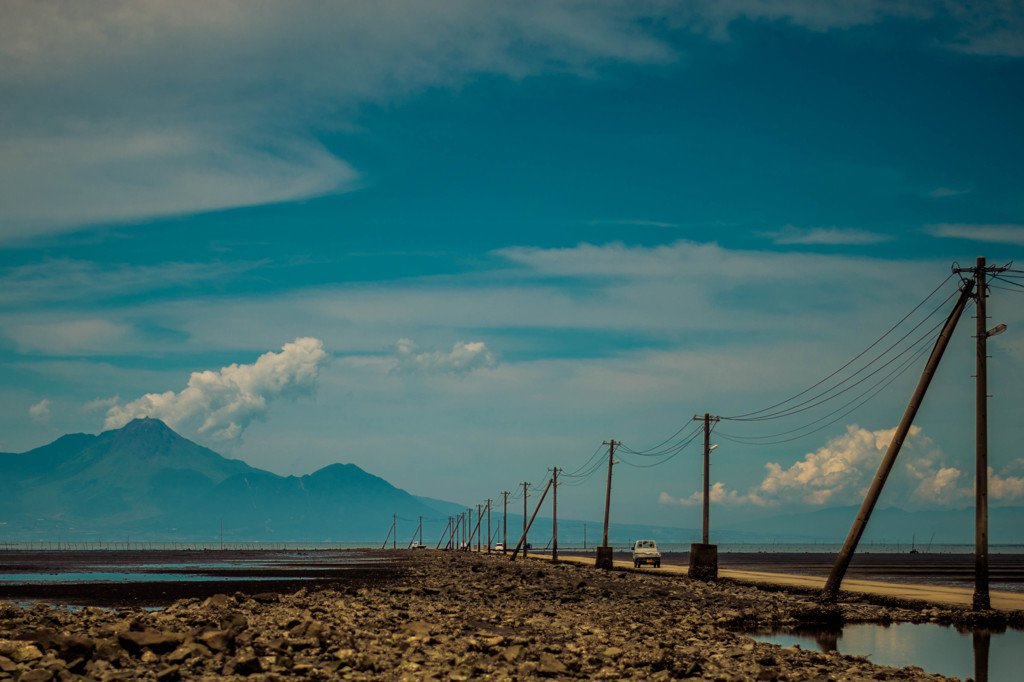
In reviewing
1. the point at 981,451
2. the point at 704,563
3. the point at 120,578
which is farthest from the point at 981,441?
the point at 120,578

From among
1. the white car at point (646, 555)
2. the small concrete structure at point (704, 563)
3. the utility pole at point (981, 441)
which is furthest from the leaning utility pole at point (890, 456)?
the white car at point (646, 555)

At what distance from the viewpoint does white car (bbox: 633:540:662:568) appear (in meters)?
71.6

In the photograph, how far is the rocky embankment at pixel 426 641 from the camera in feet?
58.6

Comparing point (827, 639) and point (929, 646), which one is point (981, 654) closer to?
point (929, 646)

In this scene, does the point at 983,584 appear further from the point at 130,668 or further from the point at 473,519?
the point at 473,519

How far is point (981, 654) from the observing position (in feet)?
Answer: 70.4

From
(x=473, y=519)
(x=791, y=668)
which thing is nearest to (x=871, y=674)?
(x=791, y=668)

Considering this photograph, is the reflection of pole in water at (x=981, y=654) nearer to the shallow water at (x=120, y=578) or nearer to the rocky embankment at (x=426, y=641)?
the rocky embankment at (x=426, y=641)

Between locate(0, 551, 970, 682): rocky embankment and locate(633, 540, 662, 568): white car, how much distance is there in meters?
37.2

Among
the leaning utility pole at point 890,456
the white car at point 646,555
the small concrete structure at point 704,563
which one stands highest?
the leaning utility pole at point 890,456

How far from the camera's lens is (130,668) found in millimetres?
17703

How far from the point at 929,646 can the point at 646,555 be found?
171 ft

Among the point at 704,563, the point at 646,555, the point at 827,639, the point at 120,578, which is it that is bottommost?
the point at 120,578

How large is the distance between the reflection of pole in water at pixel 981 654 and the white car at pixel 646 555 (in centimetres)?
4622
